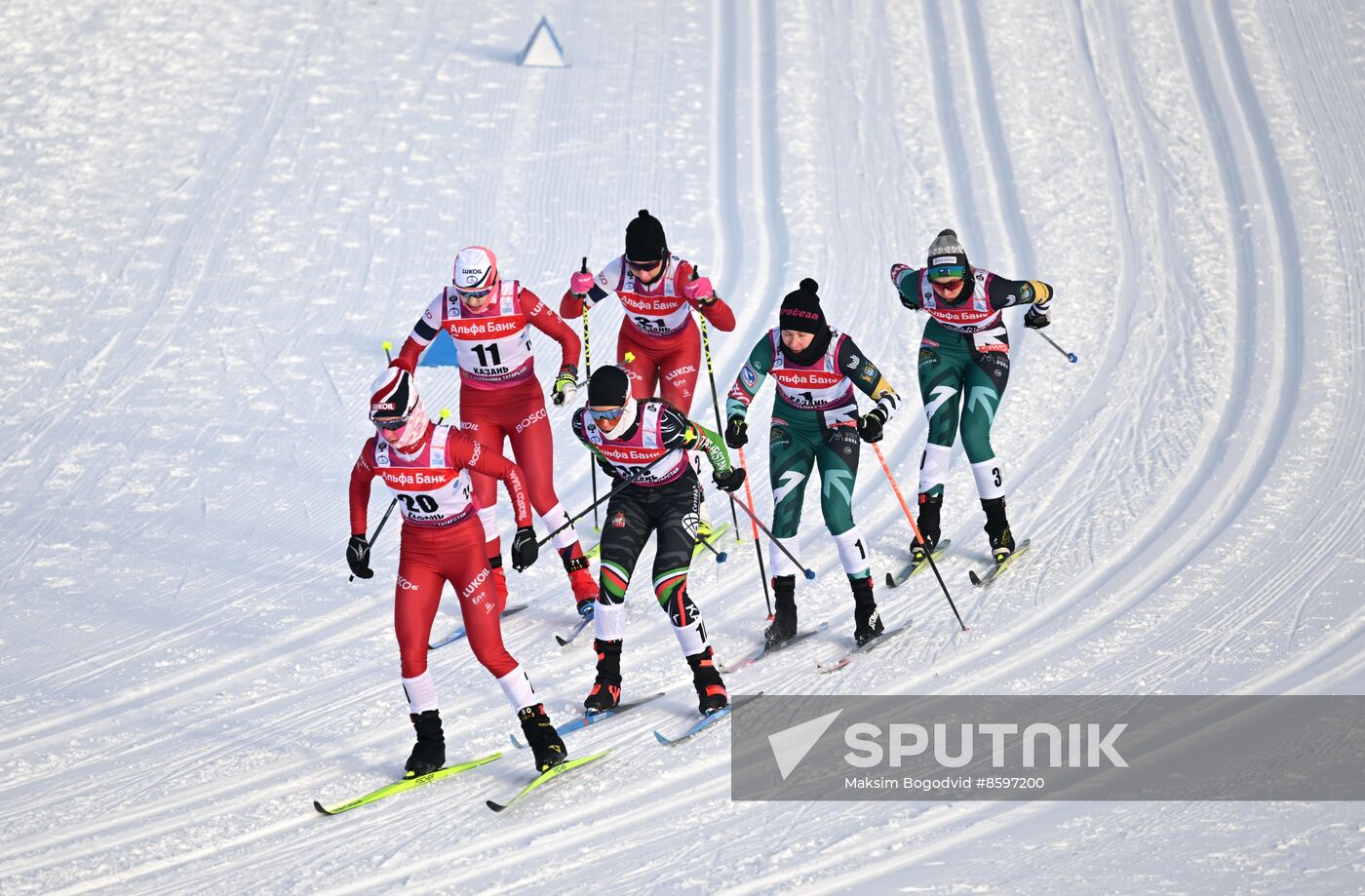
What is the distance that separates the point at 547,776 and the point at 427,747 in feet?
Result: 2.11

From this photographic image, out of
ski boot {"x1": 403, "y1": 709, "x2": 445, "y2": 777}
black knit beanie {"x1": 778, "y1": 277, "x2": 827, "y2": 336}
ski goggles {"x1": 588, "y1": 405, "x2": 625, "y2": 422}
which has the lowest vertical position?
ski boot {"x1": 403, "y1": 709, "x2": 445, "y2": 777}

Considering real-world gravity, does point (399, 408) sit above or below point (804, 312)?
below

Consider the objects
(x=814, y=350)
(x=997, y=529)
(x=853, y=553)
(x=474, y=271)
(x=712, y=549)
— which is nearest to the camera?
(x=814, y=350)

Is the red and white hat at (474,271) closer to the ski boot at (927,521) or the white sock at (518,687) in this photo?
the white sock at (518,687)

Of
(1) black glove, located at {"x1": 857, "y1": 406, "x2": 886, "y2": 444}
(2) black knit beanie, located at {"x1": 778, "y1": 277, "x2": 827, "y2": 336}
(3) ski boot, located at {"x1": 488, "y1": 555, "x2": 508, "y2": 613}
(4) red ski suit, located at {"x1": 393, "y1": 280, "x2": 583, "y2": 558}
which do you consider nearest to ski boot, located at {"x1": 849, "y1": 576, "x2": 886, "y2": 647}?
(1) black glove, located at {"x1": 857, "y1": 406, "x2": 886, "y2": 444}

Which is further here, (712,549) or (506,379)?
(506,379)

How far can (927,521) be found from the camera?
29.7 ft

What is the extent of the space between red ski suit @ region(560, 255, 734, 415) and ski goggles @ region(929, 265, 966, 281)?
1311 mm

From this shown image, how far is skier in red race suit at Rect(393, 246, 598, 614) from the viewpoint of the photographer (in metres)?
8.38

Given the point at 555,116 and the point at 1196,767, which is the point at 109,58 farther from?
the point at 1196,767

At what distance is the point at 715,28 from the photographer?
57.8 feet

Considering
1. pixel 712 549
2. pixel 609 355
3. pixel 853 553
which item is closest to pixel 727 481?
pixel 853 553

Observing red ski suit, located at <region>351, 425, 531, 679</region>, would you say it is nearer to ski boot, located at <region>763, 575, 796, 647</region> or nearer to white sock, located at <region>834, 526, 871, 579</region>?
ski boot, located at <region>763, 575, 796, 647</region>

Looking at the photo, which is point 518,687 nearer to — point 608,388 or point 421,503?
point 421,503
